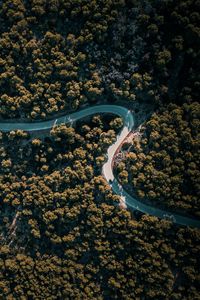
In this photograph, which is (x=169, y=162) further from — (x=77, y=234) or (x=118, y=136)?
(x=77, y=234)

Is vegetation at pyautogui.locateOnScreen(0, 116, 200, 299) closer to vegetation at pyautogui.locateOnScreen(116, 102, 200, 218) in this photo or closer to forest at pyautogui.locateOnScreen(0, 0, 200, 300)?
forest at pyautogui.locateOnScreen(0, 0, 200, 300)

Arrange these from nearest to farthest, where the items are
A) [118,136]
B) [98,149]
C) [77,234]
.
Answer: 1. [98,149]
2. [77,234]
3. [118,136]

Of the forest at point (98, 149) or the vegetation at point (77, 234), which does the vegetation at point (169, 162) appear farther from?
the vegetation at point (77, 234)

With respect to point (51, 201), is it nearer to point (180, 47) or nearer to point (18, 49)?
point (18, 49)

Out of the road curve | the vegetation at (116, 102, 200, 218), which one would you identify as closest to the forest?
the vegetation at (116, 102, 200, 218)

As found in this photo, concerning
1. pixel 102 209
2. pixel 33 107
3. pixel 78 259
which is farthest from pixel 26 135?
pixel 78 259

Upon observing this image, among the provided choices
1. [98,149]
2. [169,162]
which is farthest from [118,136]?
[169,162]

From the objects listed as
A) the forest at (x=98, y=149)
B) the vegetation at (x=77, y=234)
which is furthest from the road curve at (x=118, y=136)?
the vegetation at (x=77, y=234)
